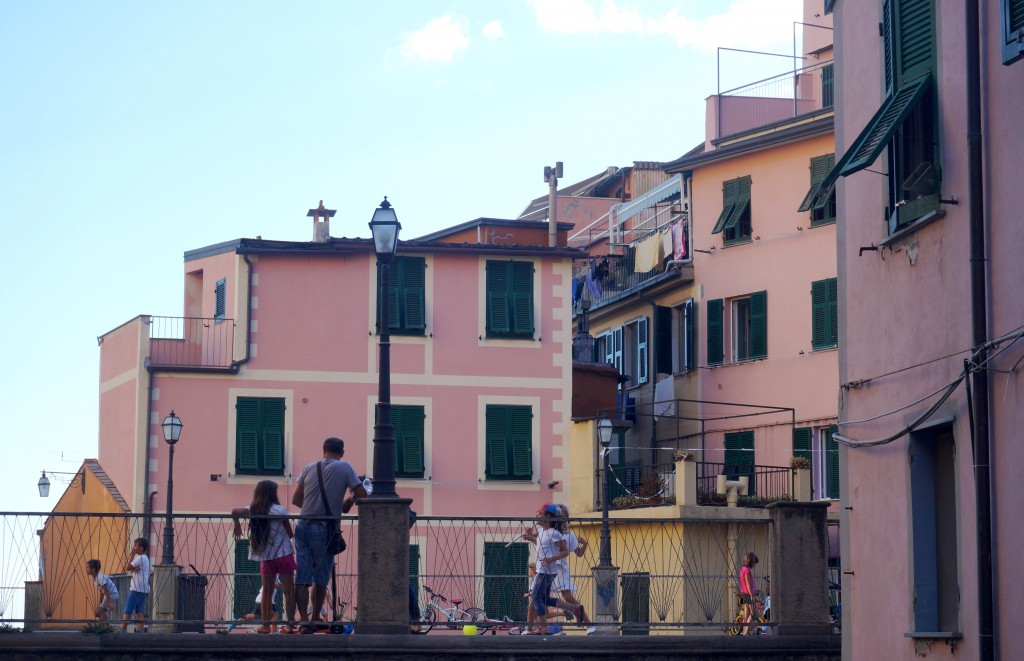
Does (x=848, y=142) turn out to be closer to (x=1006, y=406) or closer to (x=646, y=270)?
(x=1006, y=406)

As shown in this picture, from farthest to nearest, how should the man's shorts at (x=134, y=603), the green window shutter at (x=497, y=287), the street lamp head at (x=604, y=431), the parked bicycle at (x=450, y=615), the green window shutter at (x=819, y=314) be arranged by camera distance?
the green window shutter at (x=497, y=287) → the green window shutter at (x=819, y=314) → the street lamp head at (x=604, y=431) → the man's shorts at (x=134, y=603) → the parked bicycle at (x=450, y=615)

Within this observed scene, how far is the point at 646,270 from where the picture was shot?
41281mm

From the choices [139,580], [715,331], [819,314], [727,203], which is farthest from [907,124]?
Answer: [727,203]

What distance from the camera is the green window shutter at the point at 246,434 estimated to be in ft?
118

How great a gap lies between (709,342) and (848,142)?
22319mm

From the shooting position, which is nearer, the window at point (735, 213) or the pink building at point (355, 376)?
the pink building at point (355, 376)

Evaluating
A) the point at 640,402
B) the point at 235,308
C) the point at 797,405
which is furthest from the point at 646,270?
the point at 235,308

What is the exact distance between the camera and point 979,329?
12359mm

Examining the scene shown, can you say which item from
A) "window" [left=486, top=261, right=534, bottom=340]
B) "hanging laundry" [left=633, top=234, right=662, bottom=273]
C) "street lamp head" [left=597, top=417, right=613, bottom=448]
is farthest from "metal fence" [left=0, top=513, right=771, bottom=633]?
"hanging laundry" [left=633, top=234, right=662, bottom=273]

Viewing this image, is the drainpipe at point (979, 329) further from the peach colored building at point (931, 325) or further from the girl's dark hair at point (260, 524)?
the girl's dark hair at point (260, 524)

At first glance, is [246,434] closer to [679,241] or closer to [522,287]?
[522,287]

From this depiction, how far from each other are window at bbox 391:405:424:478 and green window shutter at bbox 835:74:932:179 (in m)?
22.9

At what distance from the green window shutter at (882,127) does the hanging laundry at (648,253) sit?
86.7ft

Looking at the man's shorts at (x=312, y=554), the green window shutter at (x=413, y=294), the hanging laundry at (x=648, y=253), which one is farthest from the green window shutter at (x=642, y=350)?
the man's shorts at (x=312, y=554)
